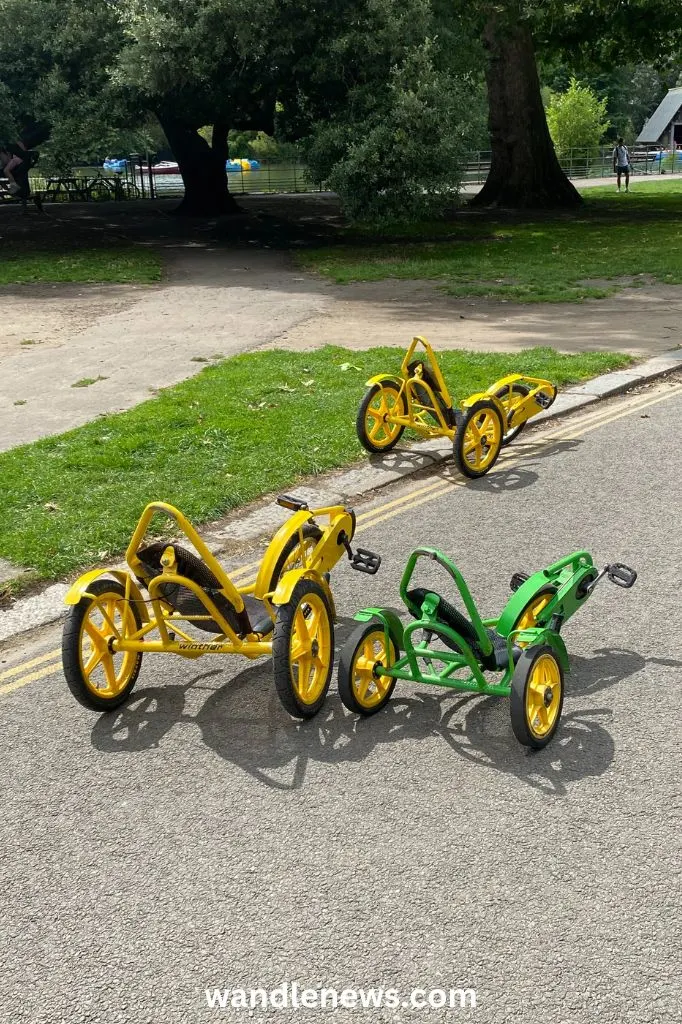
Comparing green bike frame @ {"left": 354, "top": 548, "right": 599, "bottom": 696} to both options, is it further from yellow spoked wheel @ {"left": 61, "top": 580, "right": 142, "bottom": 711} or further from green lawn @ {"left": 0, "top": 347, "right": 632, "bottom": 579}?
green lawn @ {"left": 0, "top": 347, "right": 632, "bottom": 579}

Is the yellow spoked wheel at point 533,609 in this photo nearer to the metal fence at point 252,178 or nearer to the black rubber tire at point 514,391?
the black rubber tire at point 514,391

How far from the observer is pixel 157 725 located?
4.84 metres

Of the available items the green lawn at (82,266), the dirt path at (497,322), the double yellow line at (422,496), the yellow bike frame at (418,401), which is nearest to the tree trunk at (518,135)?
the green lawn at (82,266)

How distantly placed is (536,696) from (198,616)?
5.07 feet

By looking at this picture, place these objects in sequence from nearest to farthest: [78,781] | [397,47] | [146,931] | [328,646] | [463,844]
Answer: [146,931]
[463,844]
[78,781]
[328,646]
[397,47]

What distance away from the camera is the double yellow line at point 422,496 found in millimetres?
5355

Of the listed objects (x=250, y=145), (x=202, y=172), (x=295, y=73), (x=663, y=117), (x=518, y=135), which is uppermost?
(x=663, y=117)

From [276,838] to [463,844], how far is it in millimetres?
714

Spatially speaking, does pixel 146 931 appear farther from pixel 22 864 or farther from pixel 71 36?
pixel 71 36

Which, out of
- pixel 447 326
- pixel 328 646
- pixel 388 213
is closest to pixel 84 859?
pixel 328 646

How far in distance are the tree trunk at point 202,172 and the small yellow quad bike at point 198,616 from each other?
2773cm

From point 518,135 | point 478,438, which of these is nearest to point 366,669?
point 478,438

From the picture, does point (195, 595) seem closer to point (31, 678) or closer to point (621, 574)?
point (31, 678)

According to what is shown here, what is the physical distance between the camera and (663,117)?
86.4m
